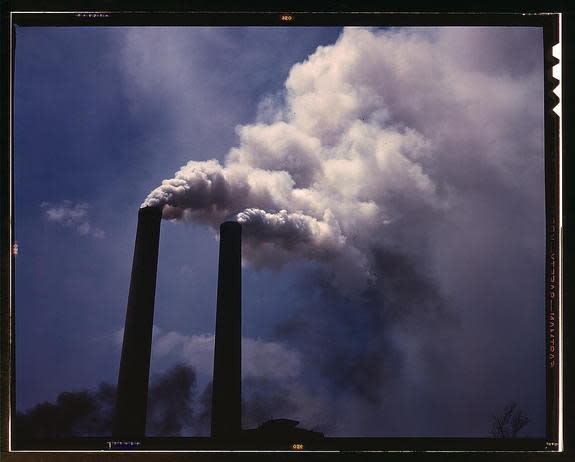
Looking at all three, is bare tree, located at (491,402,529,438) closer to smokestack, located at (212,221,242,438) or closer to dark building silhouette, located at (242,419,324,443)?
dark building silhouette, located at (242,419,324,443)

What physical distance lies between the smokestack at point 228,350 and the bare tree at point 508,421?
0.74m

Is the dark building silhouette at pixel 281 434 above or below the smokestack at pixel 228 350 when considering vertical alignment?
below

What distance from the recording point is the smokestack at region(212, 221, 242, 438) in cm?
160

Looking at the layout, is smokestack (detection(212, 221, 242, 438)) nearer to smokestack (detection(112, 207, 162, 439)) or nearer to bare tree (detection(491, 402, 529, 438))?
smokestack (detection(112, 207, 162, 439))

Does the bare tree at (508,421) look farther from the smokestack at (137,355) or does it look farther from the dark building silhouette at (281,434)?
the smokestack at (137,355)

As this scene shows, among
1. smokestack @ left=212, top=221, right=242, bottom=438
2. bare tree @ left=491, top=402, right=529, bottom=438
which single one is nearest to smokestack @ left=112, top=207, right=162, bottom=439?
smokestack @ left=212, top=221, right=242, bottom=438

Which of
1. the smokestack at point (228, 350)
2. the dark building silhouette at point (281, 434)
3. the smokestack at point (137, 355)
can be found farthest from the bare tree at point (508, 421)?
the smokestack at point (137, 355)

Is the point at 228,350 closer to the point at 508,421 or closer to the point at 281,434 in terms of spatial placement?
the point at 281,434

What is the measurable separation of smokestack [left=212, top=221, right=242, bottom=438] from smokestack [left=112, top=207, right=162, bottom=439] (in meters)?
0.23

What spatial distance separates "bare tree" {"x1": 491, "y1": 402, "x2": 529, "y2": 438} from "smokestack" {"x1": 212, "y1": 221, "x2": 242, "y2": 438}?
0.74 meters

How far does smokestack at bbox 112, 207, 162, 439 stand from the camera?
163 cm

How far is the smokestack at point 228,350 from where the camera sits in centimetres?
160

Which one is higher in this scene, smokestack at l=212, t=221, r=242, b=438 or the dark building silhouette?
smokestack at l=212, t=221, r=242, b=438
